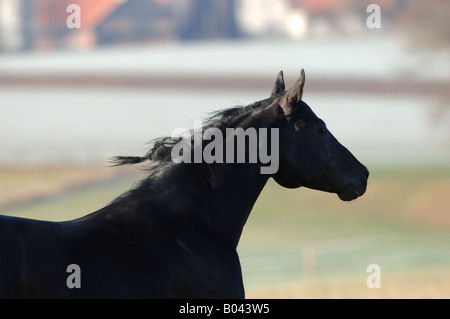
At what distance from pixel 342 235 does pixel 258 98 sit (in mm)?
13738

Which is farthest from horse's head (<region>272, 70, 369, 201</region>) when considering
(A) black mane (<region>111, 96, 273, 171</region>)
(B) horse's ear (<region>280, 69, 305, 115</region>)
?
(A) black mane (<region>111, 96, 273, 171</region>)

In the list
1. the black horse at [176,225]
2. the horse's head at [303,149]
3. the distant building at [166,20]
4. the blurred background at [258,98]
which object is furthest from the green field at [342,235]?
the distant building at [166,20]

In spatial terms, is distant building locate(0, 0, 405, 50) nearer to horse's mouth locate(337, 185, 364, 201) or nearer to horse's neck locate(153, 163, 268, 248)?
horse's mouth locate(337, 185, 364, 201)

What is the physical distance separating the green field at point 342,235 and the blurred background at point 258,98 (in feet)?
Answer: 0.27

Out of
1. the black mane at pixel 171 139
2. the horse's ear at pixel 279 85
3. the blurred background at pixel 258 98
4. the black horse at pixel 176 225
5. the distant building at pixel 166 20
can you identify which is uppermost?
the distant building at pixel 166 20

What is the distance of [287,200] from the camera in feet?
101

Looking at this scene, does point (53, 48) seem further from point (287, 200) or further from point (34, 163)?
point (287, 200)

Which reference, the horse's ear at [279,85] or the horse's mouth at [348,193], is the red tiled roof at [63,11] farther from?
the horse's mouth at [348,193]

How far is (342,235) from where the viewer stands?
25578mm

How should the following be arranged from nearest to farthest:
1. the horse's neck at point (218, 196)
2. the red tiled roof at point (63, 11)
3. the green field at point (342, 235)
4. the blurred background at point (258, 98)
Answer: the horse's neck at point (218, 196) < the green field at point (342, 235) < the blurred background at point (258, 98) < the red tiled roof at point (63, 11)

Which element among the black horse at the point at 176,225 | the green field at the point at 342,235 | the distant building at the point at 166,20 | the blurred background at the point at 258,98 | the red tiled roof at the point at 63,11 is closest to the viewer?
the black horse at the point at 176,225

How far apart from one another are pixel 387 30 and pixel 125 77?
44.0 feet

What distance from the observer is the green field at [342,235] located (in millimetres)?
16172

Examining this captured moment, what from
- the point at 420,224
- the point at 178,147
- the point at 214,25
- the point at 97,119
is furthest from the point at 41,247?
the point at 214,25
